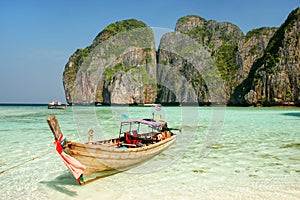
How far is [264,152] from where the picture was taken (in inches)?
470

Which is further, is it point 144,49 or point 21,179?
point 144,49

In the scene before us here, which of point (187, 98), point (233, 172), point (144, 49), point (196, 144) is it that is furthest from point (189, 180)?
point (144, 49)

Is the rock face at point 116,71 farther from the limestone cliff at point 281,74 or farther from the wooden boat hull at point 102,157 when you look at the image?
the wooden boat hull at point 102,157

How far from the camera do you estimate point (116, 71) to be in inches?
5074

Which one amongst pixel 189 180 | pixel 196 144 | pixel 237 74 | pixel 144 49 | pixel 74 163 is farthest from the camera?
pixel 144 49

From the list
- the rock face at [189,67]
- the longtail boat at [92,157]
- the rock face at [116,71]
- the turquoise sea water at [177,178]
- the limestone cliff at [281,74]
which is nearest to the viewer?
Answer: the longtail boat at [92,157]

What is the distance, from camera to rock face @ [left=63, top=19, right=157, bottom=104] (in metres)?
120

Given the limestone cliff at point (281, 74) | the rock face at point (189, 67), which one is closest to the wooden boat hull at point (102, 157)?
the limestone cliff at point (281, 74)

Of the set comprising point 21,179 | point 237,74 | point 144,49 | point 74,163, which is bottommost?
point 21,179

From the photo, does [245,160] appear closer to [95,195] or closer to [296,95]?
[95,195]

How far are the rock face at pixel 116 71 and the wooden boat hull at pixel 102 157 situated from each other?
109544 mm

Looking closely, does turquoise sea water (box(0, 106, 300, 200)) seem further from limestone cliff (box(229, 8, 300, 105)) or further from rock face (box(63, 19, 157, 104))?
rock face (box(63, 19, 157, 104))

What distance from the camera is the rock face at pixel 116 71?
395ft

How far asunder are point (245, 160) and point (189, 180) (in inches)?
148
